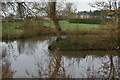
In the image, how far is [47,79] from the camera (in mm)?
2857

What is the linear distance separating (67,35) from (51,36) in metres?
0.94

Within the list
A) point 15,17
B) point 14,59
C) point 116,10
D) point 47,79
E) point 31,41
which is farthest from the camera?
point 31,41

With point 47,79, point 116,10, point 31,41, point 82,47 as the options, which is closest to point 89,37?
point 82,47

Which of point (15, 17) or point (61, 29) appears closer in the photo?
point (15, 17)

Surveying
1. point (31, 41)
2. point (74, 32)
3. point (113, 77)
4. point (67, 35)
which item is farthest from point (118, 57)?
point (31, 41)

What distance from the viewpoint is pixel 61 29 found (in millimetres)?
9023

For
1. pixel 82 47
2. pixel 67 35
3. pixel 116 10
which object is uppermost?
pixel 116 10

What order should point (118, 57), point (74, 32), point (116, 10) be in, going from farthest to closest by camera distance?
1. point (74, 32)
2. point (118, 57)
3. point (116, 10)

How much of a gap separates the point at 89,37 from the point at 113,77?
217 inches

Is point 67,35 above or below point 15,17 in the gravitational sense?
below

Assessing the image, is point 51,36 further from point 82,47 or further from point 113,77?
point 113,77

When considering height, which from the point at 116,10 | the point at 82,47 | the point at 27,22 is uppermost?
the point at 116,10

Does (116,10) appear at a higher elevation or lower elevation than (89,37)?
higher

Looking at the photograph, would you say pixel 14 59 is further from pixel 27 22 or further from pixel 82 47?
pixel 82 47
